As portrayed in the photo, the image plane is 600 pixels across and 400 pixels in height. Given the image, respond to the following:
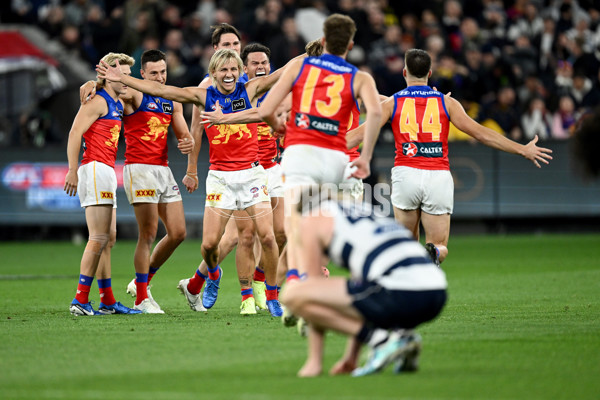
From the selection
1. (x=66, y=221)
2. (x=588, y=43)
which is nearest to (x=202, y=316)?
(x=66, y=221)

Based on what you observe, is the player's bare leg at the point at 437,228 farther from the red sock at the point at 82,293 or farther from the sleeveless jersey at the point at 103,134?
the red sock at the point at 82,293

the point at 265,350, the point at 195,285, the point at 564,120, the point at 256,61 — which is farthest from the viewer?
the point at 564,120

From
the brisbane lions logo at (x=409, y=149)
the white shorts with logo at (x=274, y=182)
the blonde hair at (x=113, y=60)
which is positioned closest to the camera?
the blonde hair at (x=113, y=60)

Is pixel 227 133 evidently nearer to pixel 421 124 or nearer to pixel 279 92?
pixel 421 124

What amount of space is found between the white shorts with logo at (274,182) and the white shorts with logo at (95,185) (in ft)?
5.69

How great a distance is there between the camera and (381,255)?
5.99 metres

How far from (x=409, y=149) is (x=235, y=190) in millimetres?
1799

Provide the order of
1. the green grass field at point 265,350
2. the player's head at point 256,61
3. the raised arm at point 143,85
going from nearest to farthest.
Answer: the green grass field at point 265,350 < the raised arm at point 143,85 < the player's head at point 256,61

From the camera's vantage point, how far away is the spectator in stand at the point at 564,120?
2130 centimetres

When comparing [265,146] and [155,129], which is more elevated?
[155,129]

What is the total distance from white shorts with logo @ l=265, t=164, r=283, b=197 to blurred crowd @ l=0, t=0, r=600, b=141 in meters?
10.2

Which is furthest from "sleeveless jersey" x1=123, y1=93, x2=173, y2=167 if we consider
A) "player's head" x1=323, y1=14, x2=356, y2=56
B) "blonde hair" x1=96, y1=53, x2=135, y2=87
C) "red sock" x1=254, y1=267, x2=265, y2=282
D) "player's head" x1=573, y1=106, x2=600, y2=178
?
"player's head" x1=573, y1=106, x2=600, y2=178

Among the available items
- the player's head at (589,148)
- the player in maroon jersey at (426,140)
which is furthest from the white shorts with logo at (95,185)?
the player's head at (589,148)

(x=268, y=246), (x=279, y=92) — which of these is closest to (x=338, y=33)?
(x=279, y=92)
